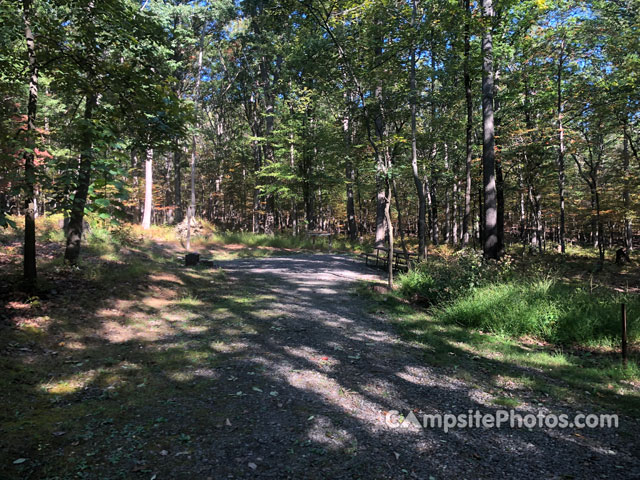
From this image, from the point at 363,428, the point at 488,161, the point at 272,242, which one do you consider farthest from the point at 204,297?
the point at 272,242

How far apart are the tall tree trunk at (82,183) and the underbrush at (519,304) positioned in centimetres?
735

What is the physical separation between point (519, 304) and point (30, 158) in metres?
8.79

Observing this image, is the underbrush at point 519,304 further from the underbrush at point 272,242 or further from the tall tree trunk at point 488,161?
the underbrush at point 272,242

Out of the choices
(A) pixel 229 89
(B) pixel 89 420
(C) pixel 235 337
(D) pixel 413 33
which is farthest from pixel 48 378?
(A) pixel 229 89

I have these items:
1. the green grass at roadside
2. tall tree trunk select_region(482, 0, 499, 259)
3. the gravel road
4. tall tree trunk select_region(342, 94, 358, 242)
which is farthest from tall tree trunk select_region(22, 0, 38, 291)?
tall tree trunk select_region(342, 94, 358, 242)

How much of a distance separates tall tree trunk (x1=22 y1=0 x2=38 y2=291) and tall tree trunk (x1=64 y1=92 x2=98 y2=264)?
623 mm

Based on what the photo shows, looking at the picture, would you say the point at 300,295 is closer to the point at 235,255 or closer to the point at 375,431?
the point at 375,431

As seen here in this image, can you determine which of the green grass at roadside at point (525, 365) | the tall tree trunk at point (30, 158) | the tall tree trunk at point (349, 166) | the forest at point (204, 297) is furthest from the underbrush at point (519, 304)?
the tall tree trunk at point (349, 166)

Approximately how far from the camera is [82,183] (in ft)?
20.0

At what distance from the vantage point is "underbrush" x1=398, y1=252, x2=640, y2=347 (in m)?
5.88

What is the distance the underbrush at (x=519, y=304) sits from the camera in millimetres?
5875

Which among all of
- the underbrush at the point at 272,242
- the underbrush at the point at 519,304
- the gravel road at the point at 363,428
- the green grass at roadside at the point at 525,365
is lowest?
the green grass at roadside at the point at 525,365

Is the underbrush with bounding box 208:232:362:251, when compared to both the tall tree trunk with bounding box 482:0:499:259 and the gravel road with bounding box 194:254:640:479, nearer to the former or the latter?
the tall tree trunk with bounding box 482:0:499:259

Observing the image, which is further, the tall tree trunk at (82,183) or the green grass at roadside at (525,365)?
the tall tree trunk at (82,183)
